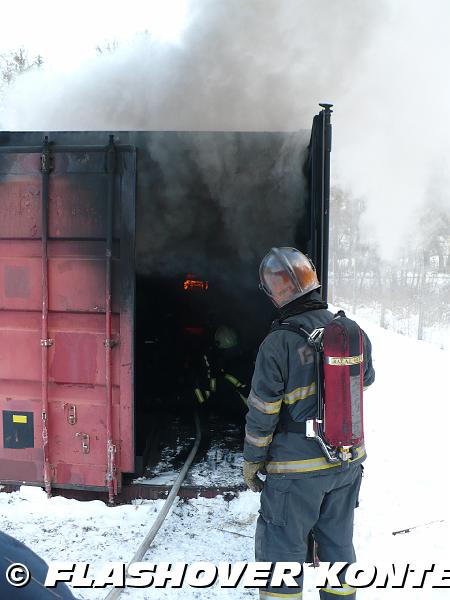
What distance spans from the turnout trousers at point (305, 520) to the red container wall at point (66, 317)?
1708 mm

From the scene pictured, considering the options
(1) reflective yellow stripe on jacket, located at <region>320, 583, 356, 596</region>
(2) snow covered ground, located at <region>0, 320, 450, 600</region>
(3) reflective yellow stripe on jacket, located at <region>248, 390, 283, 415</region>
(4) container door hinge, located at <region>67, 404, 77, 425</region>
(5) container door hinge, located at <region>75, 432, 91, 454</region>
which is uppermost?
(3) reflective yellow stripe on jacket, located at <region>248, 390, 283, 415</region>

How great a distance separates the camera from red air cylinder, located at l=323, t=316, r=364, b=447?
7.36ft

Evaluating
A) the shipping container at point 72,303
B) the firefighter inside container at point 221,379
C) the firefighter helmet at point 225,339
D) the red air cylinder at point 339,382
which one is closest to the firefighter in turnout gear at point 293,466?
the red air cylinder at point 339,382

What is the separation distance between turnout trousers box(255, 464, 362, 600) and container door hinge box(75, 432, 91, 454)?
186 cm

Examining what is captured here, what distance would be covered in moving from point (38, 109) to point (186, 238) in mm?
3413

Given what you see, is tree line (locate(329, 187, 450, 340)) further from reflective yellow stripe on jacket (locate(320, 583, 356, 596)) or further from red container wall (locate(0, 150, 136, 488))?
reflective yellow stripe on jacket (locate(320, 583, 356, 596))

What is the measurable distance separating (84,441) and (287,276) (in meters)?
2.35

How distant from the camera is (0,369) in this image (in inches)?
151

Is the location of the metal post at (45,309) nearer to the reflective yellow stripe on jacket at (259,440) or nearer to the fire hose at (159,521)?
the fire hose at (159,521)

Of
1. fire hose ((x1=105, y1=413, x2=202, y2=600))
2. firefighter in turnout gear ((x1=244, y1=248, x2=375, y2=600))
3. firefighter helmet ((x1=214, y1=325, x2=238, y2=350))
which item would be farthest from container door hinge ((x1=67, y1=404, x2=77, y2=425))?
firefighter helmet ((x1=214, y1=325, x2=238, y2=350))


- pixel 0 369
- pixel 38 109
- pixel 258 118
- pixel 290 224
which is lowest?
pixel 0 369

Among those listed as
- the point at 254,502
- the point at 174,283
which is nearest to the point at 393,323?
the point at 174,283

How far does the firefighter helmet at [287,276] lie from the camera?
251 cm

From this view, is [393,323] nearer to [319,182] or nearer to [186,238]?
[186,238]
